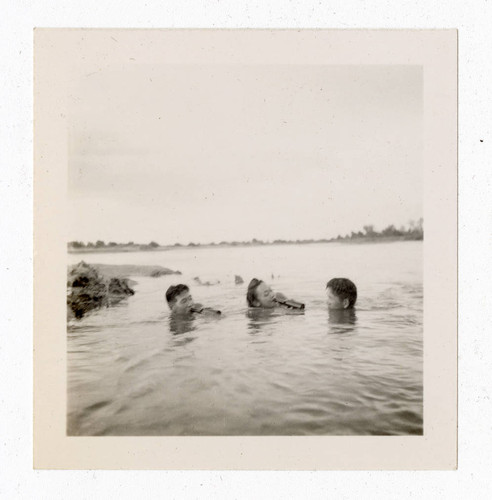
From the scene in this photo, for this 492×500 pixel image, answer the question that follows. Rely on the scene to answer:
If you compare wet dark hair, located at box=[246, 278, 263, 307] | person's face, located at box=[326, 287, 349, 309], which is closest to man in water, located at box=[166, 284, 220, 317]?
wet dark hair, located at box=[246, 278, 263, 307]

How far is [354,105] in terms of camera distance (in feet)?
5.04

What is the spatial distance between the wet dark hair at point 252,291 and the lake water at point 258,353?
2 cm

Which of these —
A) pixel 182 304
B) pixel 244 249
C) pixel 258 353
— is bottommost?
pixel 258 353

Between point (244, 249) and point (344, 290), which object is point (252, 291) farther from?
point (344, 290)

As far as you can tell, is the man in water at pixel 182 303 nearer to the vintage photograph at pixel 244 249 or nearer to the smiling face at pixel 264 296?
the vintage photograph at pixel 244 249

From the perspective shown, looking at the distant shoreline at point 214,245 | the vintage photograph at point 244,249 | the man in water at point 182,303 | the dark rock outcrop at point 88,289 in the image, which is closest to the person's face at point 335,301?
the vintage photograph at point 244,249

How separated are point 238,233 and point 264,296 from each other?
21 cm

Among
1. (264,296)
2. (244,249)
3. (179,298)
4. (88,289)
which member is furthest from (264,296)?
(88,289)

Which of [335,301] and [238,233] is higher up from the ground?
[238,233]

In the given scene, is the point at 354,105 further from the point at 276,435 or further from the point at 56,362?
the point at 56,362

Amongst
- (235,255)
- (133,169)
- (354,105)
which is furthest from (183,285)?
(354,105)

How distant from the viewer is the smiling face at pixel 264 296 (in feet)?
4.95

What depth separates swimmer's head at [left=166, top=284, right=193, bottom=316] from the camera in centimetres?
151

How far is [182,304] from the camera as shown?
1514 millimetres
